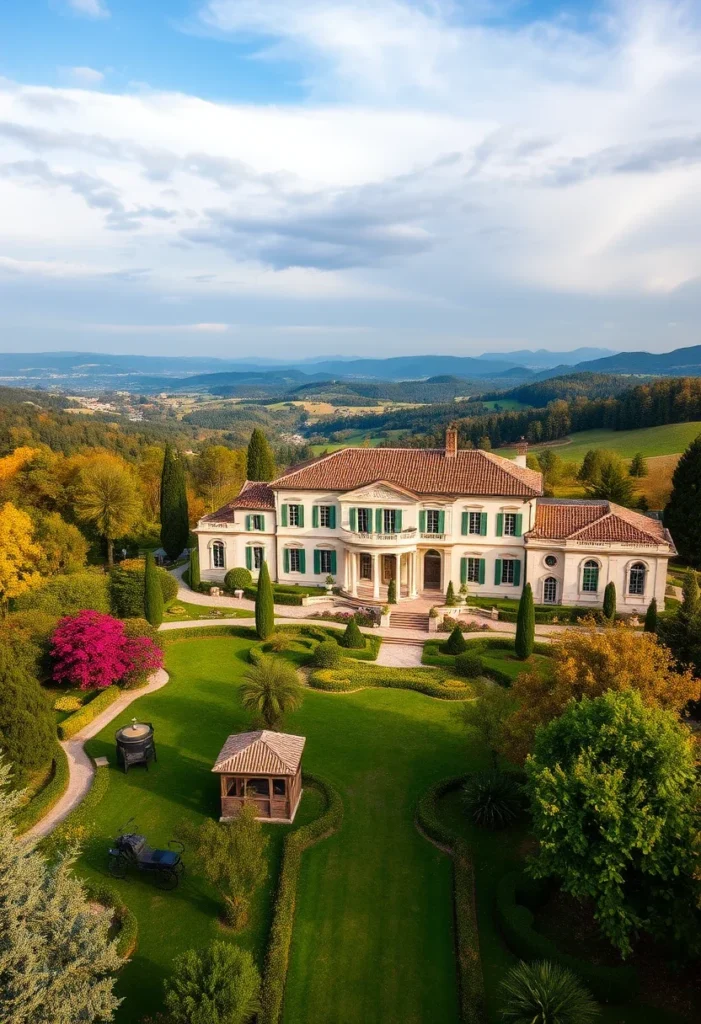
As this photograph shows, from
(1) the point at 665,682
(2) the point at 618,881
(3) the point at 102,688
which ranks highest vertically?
(1) the point at 665,682

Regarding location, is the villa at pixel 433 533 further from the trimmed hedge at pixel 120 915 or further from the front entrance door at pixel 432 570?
the trimmed hedge at pixel 120 915

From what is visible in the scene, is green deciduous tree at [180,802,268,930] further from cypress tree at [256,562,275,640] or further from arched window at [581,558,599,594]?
arched window at [581,558,599,594]

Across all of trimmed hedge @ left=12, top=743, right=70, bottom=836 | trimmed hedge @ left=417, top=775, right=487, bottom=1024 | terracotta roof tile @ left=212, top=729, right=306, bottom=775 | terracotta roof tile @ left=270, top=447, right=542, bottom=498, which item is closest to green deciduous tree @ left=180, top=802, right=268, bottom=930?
terracotta roof tile @ left=212, top=729, right=306, bottom=775

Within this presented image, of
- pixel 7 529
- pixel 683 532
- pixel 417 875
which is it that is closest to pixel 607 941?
pixel 417 875

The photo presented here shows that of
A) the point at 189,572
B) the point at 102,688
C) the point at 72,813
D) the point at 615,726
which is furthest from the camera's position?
the point at 189,572

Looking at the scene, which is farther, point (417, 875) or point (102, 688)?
point (102, 688)

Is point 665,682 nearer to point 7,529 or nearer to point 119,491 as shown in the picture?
point 7,529

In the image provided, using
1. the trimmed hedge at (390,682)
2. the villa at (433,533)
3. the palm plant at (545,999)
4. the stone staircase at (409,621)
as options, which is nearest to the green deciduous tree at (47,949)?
the palm plant at (545,999)
